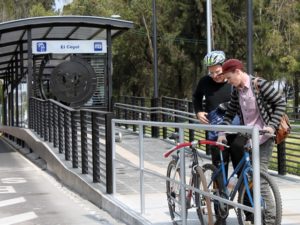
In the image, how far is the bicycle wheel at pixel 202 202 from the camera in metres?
5.70

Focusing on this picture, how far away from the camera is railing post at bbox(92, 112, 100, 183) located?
382 inches

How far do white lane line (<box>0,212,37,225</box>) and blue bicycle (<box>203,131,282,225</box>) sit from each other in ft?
12.0

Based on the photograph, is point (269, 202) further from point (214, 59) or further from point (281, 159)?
point (281, 159)

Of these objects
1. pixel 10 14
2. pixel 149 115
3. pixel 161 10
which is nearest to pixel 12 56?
pixel 149 115

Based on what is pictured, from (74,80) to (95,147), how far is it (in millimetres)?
11117

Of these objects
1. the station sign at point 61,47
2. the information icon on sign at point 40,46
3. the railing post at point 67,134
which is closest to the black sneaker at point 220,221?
the railing post at point 67,134

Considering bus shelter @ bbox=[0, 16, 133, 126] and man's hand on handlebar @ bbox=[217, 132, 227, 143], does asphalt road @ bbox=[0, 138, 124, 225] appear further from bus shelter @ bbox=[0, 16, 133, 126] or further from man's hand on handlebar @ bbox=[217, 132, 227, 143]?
bus shelter @ bbox=[0, 16, 133, 126]

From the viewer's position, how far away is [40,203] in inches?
396

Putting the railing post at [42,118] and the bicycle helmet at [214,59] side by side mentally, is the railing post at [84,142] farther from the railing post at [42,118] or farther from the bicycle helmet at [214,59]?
the railing post at [42,118]

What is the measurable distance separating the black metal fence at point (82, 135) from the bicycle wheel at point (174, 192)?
2.31 m

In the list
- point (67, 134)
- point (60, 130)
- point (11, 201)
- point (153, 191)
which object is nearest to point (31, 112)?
point (60, 130)

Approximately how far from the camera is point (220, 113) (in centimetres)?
679

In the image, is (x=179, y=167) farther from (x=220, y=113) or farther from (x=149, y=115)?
(x=149, y=115)

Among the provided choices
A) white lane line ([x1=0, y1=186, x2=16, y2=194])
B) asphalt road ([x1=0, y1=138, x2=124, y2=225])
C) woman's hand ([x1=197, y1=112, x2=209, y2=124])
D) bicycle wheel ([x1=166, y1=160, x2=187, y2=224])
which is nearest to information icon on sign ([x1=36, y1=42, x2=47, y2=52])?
asphalt road ([x1=0, y1=138, x2=124, y2=225])
